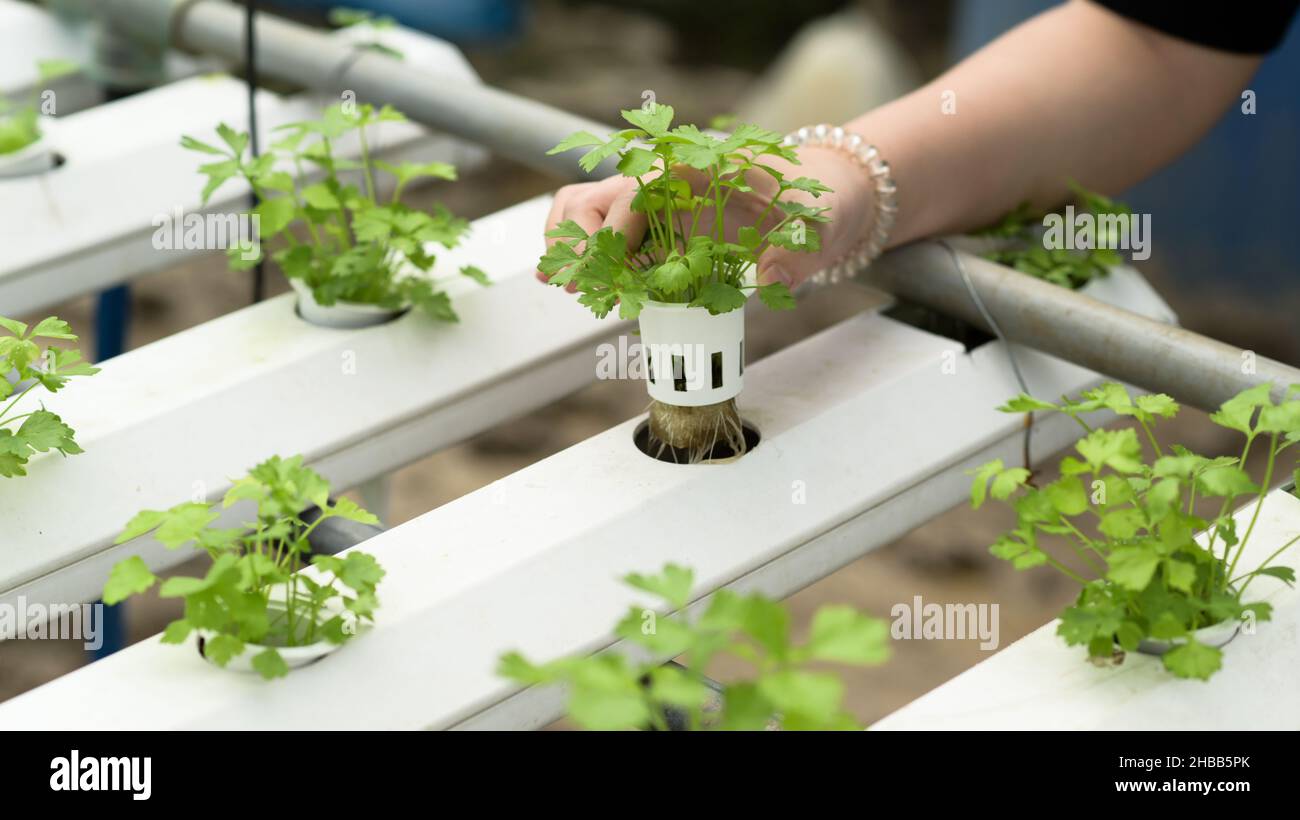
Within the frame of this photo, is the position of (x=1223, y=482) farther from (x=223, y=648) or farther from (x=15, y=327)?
(x=15, y=327)

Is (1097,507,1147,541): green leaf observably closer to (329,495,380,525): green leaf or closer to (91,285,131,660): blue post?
(329,495,380,525): green leaf

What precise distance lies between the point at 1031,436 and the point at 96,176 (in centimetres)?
77

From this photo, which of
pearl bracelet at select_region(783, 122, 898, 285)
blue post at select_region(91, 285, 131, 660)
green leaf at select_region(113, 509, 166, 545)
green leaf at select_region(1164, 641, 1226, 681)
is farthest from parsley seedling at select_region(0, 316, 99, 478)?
blue post at select_region(91, 285, 131, 660)

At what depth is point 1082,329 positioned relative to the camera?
3.22ft

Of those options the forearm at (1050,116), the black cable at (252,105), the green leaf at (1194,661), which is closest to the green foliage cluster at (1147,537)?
the green leaf at (1194,661)

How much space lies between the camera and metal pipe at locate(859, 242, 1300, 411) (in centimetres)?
92

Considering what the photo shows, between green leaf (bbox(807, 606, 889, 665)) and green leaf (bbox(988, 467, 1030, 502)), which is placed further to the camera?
green leaf (bbox(988, 467, 1030, 502))

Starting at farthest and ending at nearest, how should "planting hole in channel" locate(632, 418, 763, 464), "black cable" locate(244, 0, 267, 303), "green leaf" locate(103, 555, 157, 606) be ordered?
"black cable" locate(244, 0, 267, 303) → "planting hole in channel" locate(632, 418, 763, 464) → "green leaf" locate(103, 555, 157, 606)

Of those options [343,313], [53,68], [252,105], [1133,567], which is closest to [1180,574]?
[1133,567]

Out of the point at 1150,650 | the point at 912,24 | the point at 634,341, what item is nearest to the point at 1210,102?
the point at 634,341

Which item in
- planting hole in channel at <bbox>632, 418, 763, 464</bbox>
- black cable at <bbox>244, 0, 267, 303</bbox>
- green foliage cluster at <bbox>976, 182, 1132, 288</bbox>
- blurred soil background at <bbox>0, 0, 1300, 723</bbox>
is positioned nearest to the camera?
planting hole in channel at <bbox>632, 418, 763, 464</bbox>

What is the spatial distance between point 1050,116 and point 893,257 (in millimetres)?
188

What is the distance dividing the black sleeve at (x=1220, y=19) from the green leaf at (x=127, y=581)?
87cm

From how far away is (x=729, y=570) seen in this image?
32.0 inches
